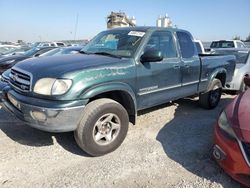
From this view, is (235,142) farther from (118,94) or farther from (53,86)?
(53,86)

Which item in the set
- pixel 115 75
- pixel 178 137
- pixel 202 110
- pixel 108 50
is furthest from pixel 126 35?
pixel 202 110

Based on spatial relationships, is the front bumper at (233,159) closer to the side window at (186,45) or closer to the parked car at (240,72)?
the side window at (186,45)

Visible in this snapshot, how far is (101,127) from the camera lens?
373cm

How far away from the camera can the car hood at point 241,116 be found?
2822mm

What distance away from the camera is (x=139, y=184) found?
10.2 feet

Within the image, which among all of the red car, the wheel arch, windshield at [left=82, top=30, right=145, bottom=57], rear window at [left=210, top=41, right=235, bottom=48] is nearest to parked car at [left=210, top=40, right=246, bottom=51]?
rear window at [left=210, top=41, right=235, bottom=48]

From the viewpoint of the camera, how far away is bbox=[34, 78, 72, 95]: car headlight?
3.26m

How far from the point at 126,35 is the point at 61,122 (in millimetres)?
2058

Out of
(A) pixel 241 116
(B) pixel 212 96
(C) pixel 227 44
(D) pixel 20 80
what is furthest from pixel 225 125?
(C) pixel 227 44

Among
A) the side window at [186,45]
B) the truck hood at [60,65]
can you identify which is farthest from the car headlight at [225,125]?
the side window at [186,45]

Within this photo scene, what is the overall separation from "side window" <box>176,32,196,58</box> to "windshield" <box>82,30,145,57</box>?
42.2 inches

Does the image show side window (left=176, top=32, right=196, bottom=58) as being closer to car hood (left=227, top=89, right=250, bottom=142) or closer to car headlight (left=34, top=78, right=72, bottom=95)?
car hood (left=227, top=89, right=250, bottom=142)

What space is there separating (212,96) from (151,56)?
2.94 metres

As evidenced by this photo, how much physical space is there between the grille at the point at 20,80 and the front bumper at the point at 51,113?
165mm
